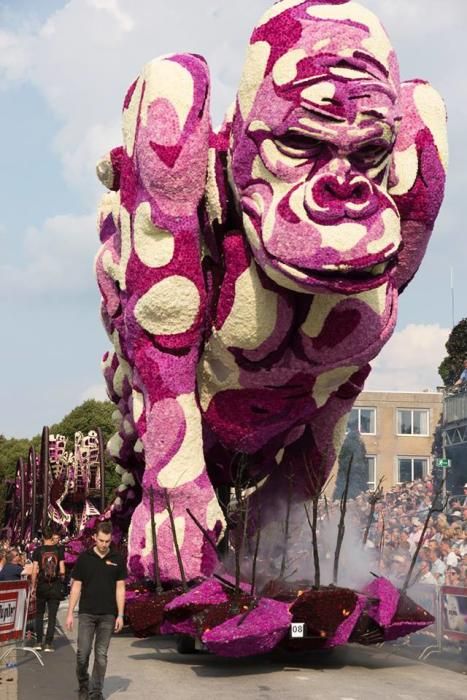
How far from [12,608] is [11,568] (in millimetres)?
2123

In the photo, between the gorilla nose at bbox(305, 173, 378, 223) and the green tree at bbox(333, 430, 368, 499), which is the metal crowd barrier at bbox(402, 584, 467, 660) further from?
the green tree at bbox(333, 430, 368, 499)

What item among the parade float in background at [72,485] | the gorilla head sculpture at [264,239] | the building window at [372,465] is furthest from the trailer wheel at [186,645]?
the building window at [372,465]

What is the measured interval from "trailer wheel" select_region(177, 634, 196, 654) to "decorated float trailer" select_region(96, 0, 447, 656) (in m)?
0.50

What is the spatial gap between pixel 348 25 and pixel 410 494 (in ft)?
49.1

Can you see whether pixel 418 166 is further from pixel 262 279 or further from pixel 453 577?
pixel 453 577

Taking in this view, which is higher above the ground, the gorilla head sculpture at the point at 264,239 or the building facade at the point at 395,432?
the building facade at the point at 395,432

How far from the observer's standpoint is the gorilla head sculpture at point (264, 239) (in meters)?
10.1

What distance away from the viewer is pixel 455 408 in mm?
27328

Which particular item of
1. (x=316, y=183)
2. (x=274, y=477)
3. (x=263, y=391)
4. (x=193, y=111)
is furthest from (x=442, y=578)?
(x=193, y=111)

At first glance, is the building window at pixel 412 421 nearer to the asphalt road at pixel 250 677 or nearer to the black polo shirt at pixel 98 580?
the asphalt road at pixel 250 677

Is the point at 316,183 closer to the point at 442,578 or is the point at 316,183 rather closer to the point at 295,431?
A: the point at 295,431

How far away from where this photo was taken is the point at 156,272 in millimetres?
11391

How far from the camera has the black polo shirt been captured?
25.3ft

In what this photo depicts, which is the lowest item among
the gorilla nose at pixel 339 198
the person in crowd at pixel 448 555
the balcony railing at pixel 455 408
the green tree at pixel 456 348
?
the person in crowd at pixel 448 555
